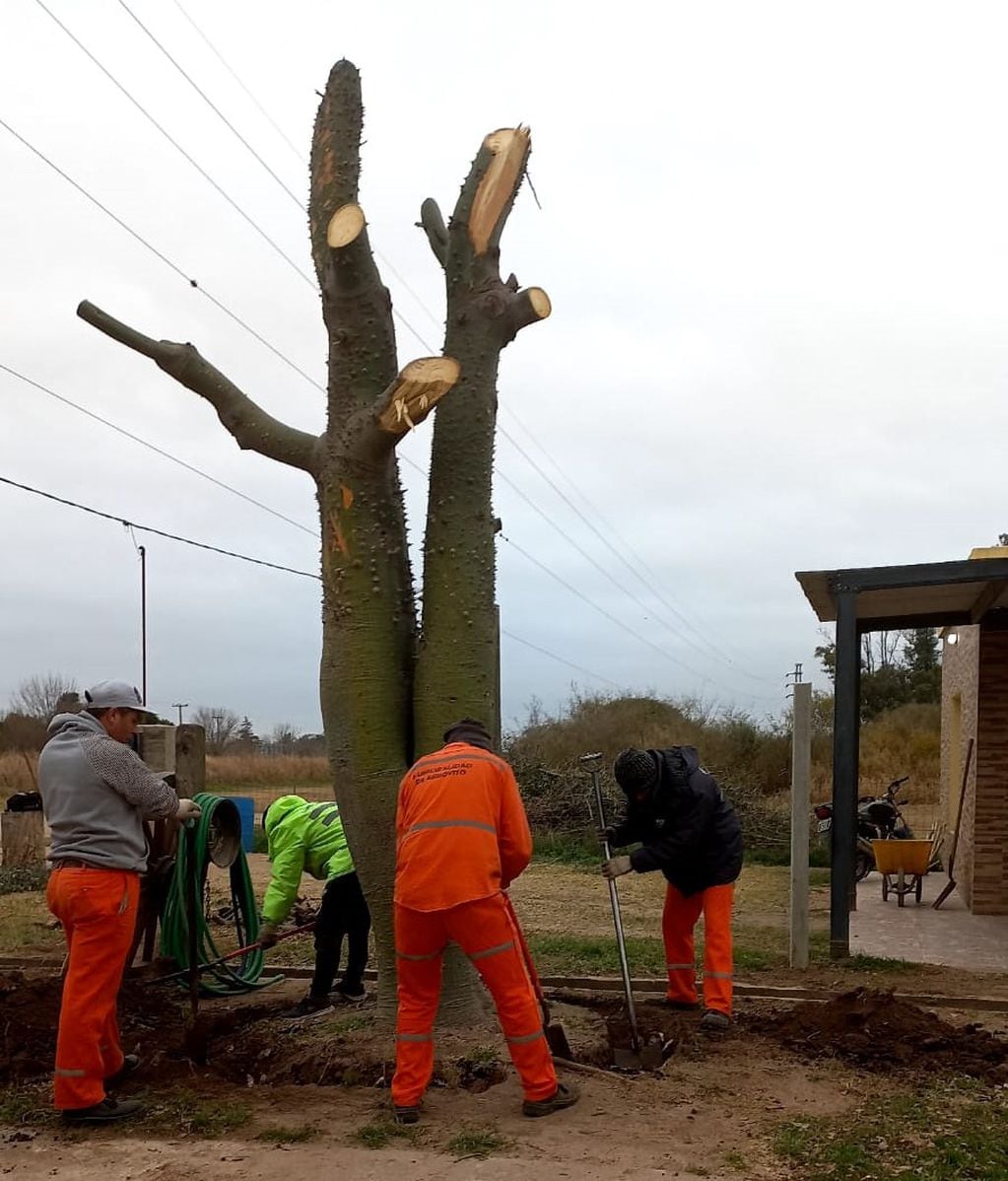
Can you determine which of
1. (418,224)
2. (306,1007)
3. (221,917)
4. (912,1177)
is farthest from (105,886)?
(221,917)

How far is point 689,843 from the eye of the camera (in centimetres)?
666

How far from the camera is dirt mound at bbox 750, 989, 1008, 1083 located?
580 cm

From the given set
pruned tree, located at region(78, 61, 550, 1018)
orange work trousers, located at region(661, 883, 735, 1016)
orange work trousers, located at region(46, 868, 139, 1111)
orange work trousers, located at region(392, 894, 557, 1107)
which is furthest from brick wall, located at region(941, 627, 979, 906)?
orange work trousers, located at region(46, 868, 139, 1111)

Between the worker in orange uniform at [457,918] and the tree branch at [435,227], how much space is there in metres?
3.03

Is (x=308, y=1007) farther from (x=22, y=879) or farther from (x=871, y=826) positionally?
(x=871, y=826)

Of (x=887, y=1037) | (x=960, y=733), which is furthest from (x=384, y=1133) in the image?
(x=960, y=733)

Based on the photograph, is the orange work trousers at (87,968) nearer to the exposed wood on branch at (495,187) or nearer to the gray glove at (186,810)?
the gray glove at (186,810)

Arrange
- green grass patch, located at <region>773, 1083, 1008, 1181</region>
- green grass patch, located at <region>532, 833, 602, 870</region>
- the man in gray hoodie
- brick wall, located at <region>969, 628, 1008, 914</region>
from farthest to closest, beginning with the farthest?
green grass patch, located at <region>532, 833, 602, 870</region> < brick wall, located at <region>969, 628, 1008, 914</region> < the man in gray hoodie < green grass patch, located at <region>773, 1083, 1008, 1181</region>

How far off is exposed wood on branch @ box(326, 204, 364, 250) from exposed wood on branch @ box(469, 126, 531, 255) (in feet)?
2.24

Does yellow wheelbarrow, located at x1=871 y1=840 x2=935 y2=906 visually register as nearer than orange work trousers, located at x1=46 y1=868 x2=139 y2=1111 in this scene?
No

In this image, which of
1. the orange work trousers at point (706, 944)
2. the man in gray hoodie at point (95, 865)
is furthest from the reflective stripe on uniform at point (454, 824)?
the orange work trousers at point (706, 944)

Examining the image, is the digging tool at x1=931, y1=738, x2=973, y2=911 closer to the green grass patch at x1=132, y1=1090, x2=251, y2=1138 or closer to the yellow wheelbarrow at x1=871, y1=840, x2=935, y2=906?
the yellow wheelbarrow at x1=871, y1=840, x2=935, y2=906

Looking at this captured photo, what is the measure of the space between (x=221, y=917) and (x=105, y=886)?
5933 millimetres

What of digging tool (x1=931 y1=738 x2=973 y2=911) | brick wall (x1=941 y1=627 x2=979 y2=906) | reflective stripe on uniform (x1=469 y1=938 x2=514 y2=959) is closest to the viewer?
reflective stripe on uniform (x1=469 y1=938 x2=514 y2=959)
